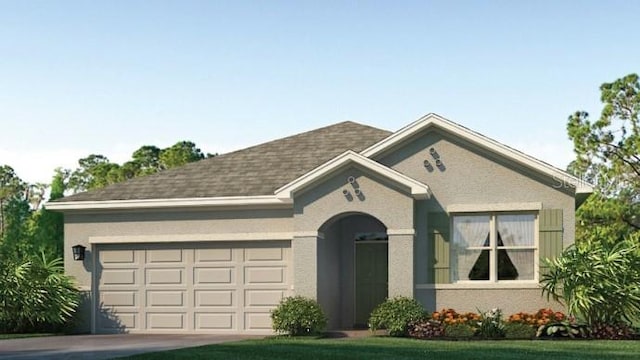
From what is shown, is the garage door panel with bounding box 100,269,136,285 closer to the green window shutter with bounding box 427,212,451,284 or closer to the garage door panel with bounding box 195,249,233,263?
the garage door panel with bounding box 195,249,233,263

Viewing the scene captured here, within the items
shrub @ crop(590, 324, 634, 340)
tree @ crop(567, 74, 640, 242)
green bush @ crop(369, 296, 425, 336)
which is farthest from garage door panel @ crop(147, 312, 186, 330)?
tree @ crop(567, 74, 640, 242)

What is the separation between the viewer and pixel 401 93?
25391mm

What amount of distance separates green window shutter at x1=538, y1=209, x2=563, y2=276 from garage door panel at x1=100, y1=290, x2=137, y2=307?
998 centimetres

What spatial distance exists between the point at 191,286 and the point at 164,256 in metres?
1.04

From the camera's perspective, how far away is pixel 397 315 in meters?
20.0

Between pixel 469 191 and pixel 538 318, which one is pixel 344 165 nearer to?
pixel 469 191

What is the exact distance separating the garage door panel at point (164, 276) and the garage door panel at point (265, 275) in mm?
1798

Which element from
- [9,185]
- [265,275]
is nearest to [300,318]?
[265,275]

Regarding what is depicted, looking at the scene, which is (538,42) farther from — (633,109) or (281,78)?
(633,109)

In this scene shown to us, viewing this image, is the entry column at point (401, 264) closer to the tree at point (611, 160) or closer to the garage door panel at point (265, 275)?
the garage door panel at point (265, 275)

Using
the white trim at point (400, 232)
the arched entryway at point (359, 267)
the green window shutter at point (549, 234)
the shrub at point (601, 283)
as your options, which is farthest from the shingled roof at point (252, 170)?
the shrub at point (601, 283)

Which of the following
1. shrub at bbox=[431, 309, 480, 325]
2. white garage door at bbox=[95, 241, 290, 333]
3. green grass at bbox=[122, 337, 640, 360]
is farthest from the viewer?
white garage door at bbox=[95, 241, 290, 333]

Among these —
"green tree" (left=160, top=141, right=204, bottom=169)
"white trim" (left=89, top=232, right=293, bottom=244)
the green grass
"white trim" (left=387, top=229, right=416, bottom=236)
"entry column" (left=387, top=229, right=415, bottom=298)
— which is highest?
"green tree" (left=160, top=141, right=204, bottom=169)

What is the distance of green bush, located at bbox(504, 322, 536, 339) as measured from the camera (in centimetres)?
1905
